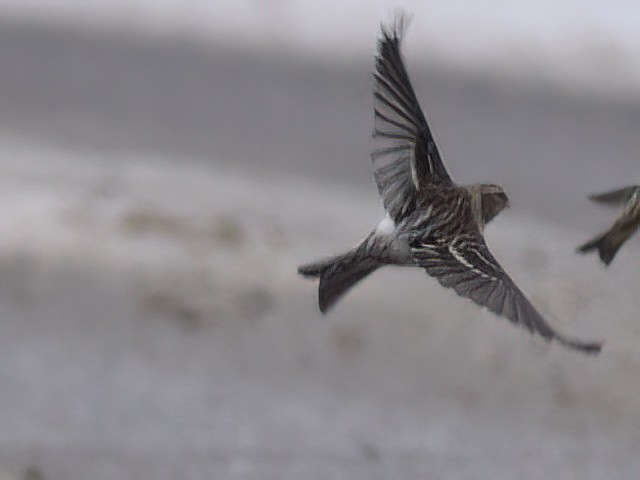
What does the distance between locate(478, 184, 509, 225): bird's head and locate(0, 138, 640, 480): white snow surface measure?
516 mm

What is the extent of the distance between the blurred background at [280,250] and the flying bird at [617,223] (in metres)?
0.46

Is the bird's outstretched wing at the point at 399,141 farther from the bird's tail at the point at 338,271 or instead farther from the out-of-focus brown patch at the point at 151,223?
the out-of-focus brown patch at the point at 151,223

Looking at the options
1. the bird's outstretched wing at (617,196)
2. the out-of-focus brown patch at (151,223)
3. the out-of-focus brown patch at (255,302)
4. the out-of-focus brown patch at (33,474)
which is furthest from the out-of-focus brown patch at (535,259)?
the bird's outstretched wing at (617,196)

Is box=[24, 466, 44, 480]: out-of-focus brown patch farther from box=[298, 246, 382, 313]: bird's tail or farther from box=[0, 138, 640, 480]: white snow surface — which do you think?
box=[298, 246, 382, 313]: bird's tail

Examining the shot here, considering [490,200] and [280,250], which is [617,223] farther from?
[280,250]

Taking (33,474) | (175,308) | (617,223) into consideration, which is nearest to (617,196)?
(617,223)

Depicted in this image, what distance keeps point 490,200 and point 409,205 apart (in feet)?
0.17

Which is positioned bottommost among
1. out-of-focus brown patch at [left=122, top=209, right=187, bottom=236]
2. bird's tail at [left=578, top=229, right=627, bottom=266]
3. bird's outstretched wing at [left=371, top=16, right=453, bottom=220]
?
bird's tail at [left=578, top=229, right=627, bottom=266]

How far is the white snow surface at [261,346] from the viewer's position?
1146mm

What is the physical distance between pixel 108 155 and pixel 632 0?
2.60ft

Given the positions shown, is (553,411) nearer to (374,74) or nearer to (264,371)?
(264,371)

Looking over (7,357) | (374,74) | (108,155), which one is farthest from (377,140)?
(108,155)

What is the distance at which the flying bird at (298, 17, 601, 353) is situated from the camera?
1.92 ft

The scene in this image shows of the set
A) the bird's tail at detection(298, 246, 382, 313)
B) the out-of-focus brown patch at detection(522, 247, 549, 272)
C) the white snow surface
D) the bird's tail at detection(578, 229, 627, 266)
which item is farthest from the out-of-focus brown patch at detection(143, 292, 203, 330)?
the bird's tail at detection(578, 229, 627, 266)
